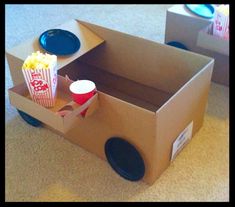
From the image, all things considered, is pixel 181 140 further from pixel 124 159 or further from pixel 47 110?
pixel 47 110

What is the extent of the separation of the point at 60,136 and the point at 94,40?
435 mm

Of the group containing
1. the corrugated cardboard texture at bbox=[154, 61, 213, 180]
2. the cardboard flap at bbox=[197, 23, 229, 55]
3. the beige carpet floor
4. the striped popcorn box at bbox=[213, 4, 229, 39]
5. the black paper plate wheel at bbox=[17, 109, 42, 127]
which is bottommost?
the beige carpet floor

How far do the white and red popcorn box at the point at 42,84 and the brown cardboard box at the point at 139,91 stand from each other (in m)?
0.06

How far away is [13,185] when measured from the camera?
1.22 m

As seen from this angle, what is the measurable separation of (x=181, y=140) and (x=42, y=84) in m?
0.54

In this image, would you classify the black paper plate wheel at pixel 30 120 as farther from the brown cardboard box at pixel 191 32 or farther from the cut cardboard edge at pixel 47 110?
the brown cardboard box at pixel 191 32

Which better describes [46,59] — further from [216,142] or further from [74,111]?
[216,142]

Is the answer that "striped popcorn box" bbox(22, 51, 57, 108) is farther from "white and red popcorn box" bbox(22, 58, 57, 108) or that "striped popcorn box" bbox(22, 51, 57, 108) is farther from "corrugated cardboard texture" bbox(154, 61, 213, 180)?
"corrugated cardboard texture" bbox(154, 61, 213, 180)

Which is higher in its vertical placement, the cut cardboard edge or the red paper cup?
the red paper cup

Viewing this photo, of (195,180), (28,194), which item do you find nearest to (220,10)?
(195,180)

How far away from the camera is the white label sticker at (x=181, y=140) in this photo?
124cm

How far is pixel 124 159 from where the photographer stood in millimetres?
1226

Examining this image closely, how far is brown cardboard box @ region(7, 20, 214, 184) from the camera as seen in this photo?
43.3 inches

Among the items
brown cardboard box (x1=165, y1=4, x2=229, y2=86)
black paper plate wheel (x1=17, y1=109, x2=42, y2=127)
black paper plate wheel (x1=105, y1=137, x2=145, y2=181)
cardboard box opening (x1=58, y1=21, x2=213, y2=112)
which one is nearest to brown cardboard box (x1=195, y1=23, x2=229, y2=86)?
brown cardboard box (x1=165, y1=4, x2=229, y2=86)
